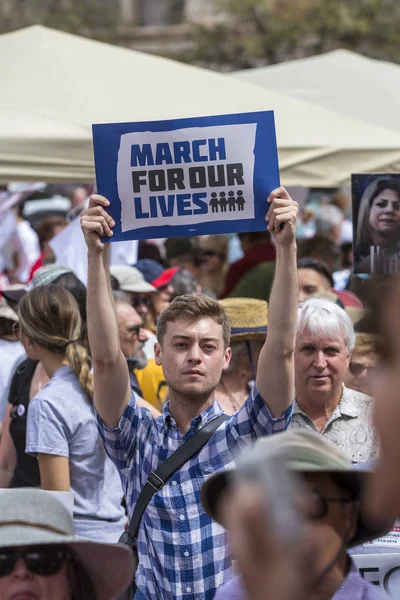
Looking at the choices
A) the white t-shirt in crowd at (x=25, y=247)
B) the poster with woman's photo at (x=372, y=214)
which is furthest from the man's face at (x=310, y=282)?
the white t-shirt in crowd at (x=25, y=247)

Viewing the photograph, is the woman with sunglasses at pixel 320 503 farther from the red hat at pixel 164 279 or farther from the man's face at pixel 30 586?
the red hat at pixel 164 279

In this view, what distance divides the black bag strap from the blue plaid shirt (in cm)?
2

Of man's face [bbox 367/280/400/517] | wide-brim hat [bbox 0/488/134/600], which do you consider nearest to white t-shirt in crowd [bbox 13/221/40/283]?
wide-brim hat [bbox 0/488/134/600]

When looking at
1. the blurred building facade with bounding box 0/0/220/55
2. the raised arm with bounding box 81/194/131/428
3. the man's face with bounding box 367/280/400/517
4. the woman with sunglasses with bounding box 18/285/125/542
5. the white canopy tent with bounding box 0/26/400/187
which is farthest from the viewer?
the blurred building facade with bounding box 0/0/220/55

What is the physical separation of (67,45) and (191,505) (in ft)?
14.3

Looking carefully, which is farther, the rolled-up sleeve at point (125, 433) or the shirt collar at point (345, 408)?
the shirt collar at point (345, 408)

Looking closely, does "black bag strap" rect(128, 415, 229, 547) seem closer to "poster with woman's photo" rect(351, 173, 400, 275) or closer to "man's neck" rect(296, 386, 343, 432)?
"man's neck" rect(296, 386, 343, 432)

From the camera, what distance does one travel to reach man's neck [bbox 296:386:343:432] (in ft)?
13.7

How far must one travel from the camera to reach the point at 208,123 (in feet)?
12.2

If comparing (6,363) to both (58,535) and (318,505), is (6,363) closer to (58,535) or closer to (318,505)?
(58,535)

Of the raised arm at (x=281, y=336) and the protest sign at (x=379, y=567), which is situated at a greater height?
the raised arm at (x=281, y=336)

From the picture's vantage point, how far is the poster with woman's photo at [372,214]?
4867mm

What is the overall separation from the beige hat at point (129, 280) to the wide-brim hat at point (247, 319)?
1289 mm

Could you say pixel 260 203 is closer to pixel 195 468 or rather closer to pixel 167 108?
pixel 195 468
